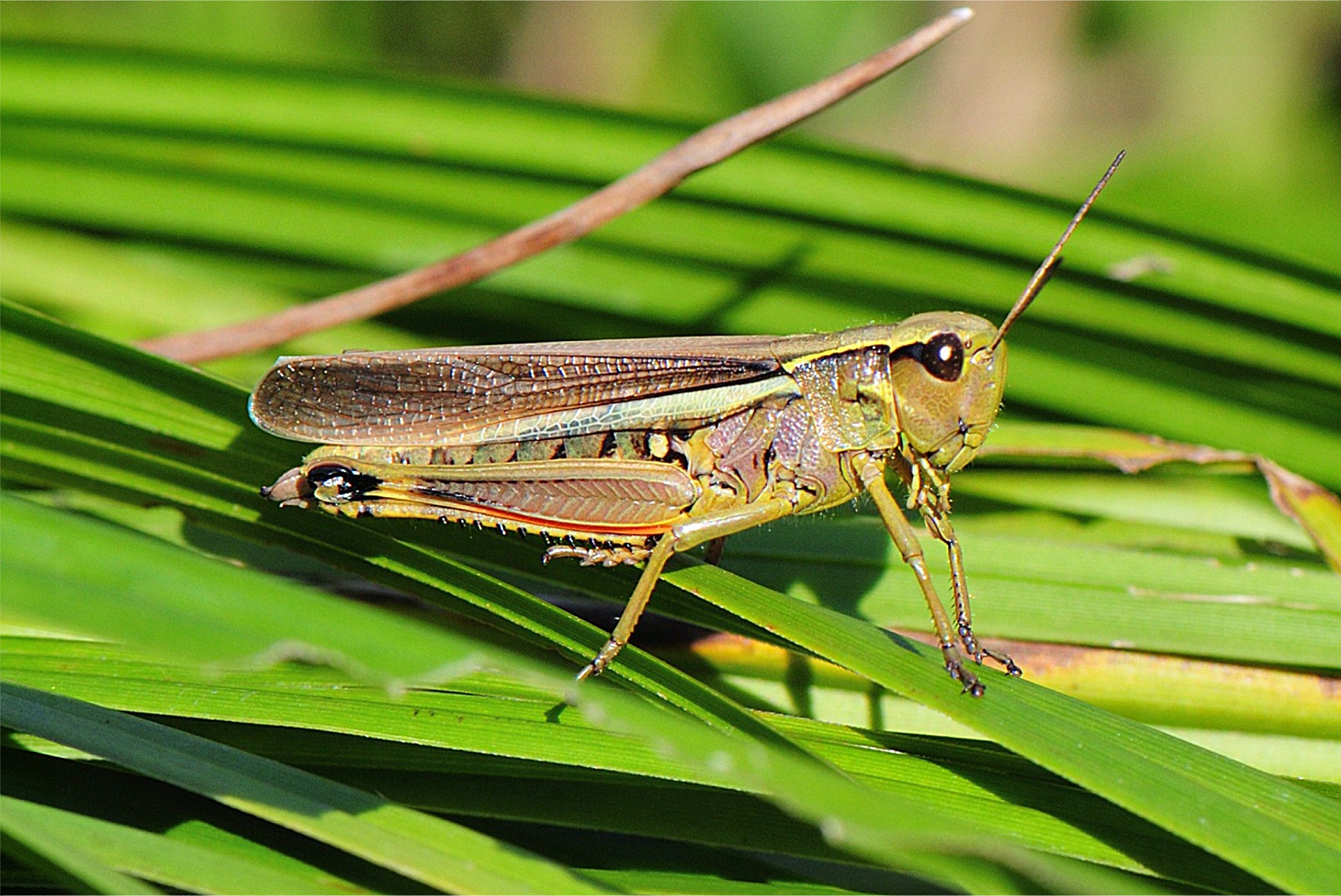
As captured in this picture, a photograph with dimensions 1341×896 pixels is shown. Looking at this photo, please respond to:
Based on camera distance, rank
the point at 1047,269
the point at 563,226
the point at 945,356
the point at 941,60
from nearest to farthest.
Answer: the point at 1047,269, the point at 945,356, the point at 563,226, the point at 941,60

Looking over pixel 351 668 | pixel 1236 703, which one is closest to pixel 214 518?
pixel 351 668

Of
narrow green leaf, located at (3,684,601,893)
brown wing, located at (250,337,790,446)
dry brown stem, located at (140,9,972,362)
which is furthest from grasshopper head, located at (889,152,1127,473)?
narrow green leaf, located at (3,684,601,893)

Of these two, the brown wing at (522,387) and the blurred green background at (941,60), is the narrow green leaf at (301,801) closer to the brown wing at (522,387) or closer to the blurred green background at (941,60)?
the brown wing at (522,387)

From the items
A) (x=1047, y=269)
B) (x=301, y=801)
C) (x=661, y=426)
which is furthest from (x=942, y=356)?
(x=301, y=801)

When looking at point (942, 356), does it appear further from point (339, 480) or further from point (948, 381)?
point (339, 480)

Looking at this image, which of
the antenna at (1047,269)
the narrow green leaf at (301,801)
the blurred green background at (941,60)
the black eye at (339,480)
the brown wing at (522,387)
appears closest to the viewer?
the narrow green leaf at (301,801)

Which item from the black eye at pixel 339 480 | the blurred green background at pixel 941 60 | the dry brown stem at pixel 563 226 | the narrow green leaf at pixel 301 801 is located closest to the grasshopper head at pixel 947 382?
the dry brown stem at pixel 563 226
